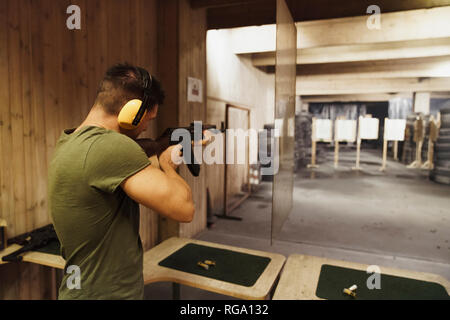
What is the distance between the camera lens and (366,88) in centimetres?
985

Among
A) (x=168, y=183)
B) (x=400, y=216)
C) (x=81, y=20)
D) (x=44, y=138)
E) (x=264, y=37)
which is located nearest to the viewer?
(x=168, y=183)

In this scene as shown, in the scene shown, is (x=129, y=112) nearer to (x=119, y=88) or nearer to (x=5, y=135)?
(x=119, y=88)

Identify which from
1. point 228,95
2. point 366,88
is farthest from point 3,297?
point 366,88

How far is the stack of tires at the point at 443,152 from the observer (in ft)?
23.6

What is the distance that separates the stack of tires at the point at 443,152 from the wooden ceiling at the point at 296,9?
16.7 feet

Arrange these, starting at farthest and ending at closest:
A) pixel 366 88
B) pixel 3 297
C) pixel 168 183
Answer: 1. pixel 366 88
2. pixel 3 297
3. pixel 168 183

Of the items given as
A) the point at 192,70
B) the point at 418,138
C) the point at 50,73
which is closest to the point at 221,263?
the point at 50,73

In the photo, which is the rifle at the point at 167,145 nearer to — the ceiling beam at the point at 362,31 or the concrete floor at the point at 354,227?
the concrete floor at the point at 354,227

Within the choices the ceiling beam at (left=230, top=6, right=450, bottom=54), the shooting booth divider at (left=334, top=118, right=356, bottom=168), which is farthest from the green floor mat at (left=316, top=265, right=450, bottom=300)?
the shooting booth divider at (left=334, top=118, right=356, bottom=168)

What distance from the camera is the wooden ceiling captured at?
3199 mm

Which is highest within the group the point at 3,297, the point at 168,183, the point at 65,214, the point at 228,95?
the point at 228,95

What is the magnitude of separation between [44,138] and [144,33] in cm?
144

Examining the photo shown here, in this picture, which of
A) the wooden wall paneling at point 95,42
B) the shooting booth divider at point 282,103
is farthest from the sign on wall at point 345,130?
the wooden wall paneling at point 95,42

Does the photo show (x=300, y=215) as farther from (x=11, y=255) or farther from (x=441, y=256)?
(x=11, y=255)
